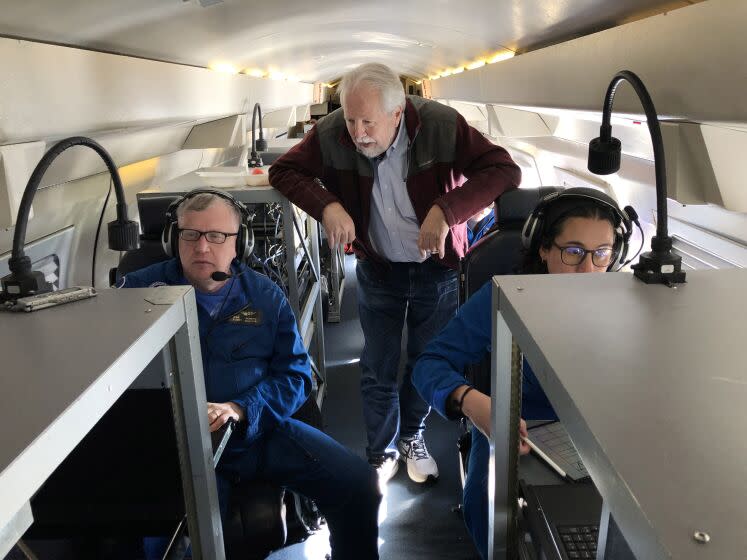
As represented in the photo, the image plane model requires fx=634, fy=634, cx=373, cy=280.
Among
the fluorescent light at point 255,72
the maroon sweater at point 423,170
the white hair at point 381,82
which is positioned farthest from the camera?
the fluorescent light at point 255,72

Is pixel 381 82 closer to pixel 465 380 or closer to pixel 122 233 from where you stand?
pixel 465 380

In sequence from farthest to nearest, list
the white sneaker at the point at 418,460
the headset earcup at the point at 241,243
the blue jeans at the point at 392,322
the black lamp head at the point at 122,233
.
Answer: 1. the white sneaker at the point at 418,460
2. the blue jeans at the point at 392,322
3. the headset earcup at the point at 241,243
4. the black lamp head at the point at 122,233

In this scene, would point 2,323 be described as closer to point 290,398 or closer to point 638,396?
point 638,396

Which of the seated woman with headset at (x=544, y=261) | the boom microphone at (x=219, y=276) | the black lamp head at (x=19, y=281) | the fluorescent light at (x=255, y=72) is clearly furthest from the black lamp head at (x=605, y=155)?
the fluorescent light at (x=255, y=72)

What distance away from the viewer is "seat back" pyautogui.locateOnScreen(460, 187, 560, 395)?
8.10 feet

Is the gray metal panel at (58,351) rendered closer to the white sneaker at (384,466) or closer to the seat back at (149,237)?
the seat back at (149,237)

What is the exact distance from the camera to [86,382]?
70 cm

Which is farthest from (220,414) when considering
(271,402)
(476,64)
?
(476,64)

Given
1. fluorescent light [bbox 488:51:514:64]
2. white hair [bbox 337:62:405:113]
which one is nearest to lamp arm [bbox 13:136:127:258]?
white hair [bbox 337:62:405:113]

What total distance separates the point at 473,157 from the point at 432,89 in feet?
24.1

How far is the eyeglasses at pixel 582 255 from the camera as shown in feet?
6.12

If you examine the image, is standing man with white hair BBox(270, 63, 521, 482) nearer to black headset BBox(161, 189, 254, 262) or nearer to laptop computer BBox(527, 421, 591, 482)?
black headset BBox(161, 189, 254, 262)

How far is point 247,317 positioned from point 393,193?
86 centimetres

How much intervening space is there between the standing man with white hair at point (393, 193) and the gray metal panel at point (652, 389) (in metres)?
1.51
